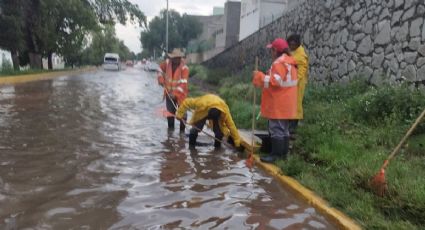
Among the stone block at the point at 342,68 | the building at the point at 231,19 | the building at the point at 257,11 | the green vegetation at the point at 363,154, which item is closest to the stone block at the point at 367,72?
the green vegetation at the point at 363,154

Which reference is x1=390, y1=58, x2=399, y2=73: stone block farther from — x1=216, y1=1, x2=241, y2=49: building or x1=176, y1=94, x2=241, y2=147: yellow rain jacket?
x1=216, y1=1, x2=241, y2=49: building

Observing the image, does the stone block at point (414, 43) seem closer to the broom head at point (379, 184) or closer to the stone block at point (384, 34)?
the stone block at point (384, 34)

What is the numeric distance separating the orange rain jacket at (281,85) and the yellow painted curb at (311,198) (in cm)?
72

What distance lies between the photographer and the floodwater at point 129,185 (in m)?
4.46

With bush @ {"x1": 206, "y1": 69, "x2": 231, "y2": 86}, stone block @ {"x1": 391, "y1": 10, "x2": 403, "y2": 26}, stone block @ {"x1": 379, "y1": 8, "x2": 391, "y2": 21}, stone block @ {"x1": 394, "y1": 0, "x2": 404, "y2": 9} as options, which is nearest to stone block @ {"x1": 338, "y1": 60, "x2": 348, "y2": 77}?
stone block @ {"x1": 379, "y1": 8, "x2": 391, "y2": 21}

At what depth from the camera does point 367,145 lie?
258 inches

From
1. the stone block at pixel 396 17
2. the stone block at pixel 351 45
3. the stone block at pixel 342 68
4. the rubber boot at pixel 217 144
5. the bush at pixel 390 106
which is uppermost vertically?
the stone block at pixel 396 17

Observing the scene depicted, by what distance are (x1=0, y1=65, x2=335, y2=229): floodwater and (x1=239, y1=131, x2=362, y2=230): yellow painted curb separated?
8 cm

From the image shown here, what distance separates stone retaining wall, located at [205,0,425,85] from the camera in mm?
8656

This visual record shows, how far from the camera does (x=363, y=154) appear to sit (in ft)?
19.8

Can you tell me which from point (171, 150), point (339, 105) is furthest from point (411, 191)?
point (339, 105)

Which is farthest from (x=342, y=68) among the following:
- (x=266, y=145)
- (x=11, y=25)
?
(x=11, y=25)

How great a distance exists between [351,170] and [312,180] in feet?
1.45

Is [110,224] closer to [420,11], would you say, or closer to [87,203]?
[87,203]
